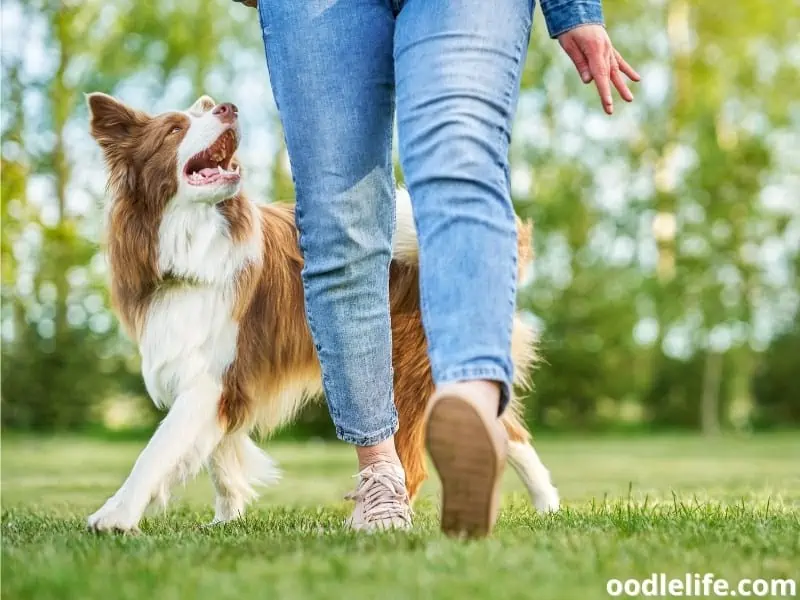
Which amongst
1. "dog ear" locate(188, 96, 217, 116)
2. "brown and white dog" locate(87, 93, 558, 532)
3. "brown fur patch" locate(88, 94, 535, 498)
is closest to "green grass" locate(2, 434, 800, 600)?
"brown and white dog" locate(87, 93, 558, 532)

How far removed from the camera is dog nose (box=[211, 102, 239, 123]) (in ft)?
12.1

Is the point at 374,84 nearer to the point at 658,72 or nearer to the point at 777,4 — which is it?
the point at 658,72

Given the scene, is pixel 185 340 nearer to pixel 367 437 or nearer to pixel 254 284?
pixel 254 284

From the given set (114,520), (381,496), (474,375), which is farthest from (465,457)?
(114,520)

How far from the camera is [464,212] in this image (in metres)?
2.25

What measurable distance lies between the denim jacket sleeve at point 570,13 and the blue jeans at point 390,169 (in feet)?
0.26

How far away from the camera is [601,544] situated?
7.25ft

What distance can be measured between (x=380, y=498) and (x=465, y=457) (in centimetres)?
74

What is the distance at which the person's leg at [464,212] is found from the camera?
2105mm

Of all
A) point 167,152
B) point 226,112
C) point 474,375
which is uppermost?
point 226,112

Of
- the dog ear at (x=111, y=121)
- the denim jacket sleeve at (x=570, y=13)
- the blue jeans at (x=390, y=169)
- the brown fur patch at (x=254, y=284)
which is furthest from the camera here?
the dog ear at (x=111, y=121)

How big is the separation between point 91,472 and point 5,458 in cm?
290

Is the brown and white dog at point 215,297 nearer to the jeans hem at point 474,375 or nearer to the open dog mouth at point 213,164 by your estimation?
the open dog mouth at point 213,164

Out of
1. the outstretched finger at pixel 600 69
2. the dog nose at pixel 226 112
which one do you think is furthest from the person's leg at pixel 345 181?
the dog nose at pixel 226 112
